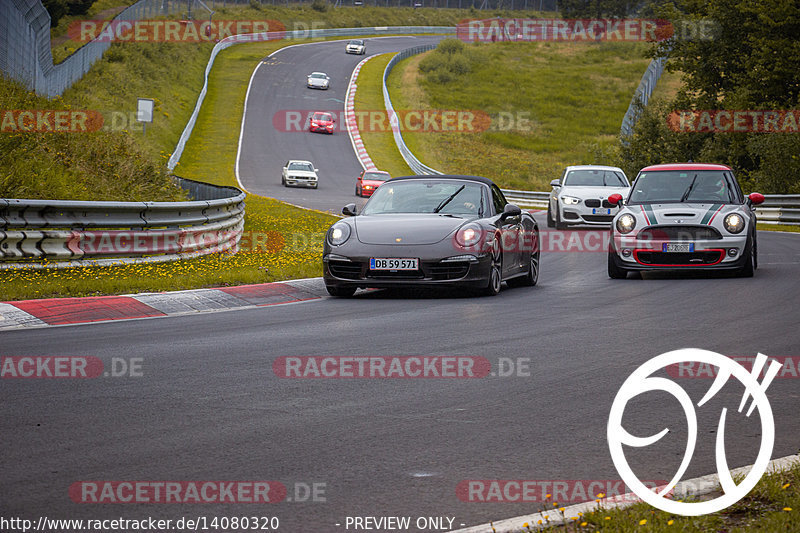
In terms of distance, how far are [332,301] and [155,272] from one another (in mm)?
2587

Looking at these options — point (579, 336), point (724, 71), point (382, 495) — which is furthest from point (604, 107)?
point (382, 495)

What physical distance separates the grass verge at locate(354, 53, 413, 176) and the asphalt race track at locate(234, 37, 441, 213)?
1207 mm

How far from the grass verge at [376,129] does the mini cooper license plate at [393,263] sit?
120ft

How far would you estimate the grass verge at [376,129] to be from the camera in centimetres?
5221

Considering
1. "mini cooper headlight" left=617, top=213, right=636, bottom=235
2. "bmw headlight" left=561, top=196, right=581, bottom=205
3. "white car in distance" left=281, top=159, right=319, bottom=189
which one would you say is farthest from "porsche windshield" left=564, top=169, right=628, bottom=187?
"white car in distance" left=281, top=159, right=319, bottom=189

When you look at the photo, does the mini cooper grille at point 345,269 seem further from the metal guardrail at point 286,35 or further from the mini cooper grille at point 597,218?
the metal guardrail at point 286,35

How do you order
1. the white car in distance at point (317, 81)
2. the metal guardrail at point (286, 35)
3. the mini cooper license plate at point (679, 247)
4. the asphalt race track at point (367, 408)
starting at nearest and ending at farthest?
the asphalt race track at point (367, 408), the mini cooper license plate at point (679, 247), the metal guardrail at point (286, 35), the white car in distance at point (317, 81)

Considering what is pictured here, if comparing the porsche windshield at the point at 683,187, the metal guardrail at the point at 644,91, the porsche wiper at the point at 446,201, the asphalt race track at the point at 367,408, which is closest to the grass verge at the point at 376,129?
the metal guardrail at the point at 644,91

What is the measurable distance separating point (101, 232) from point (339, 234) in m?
3.18

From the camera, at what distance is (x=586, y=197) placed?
24.2 meters

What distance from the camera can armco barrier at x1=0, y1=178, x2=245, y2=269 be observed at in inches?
466

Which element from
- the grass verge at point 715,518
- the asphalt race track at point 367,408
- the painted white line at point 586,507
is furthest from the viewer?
the asphalt race track at point 367,408

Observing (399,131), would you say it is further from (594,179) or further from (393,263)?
(393,263)

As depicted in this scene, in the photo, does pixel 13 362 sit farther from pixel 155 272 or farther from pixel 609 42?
pixel 609 42
